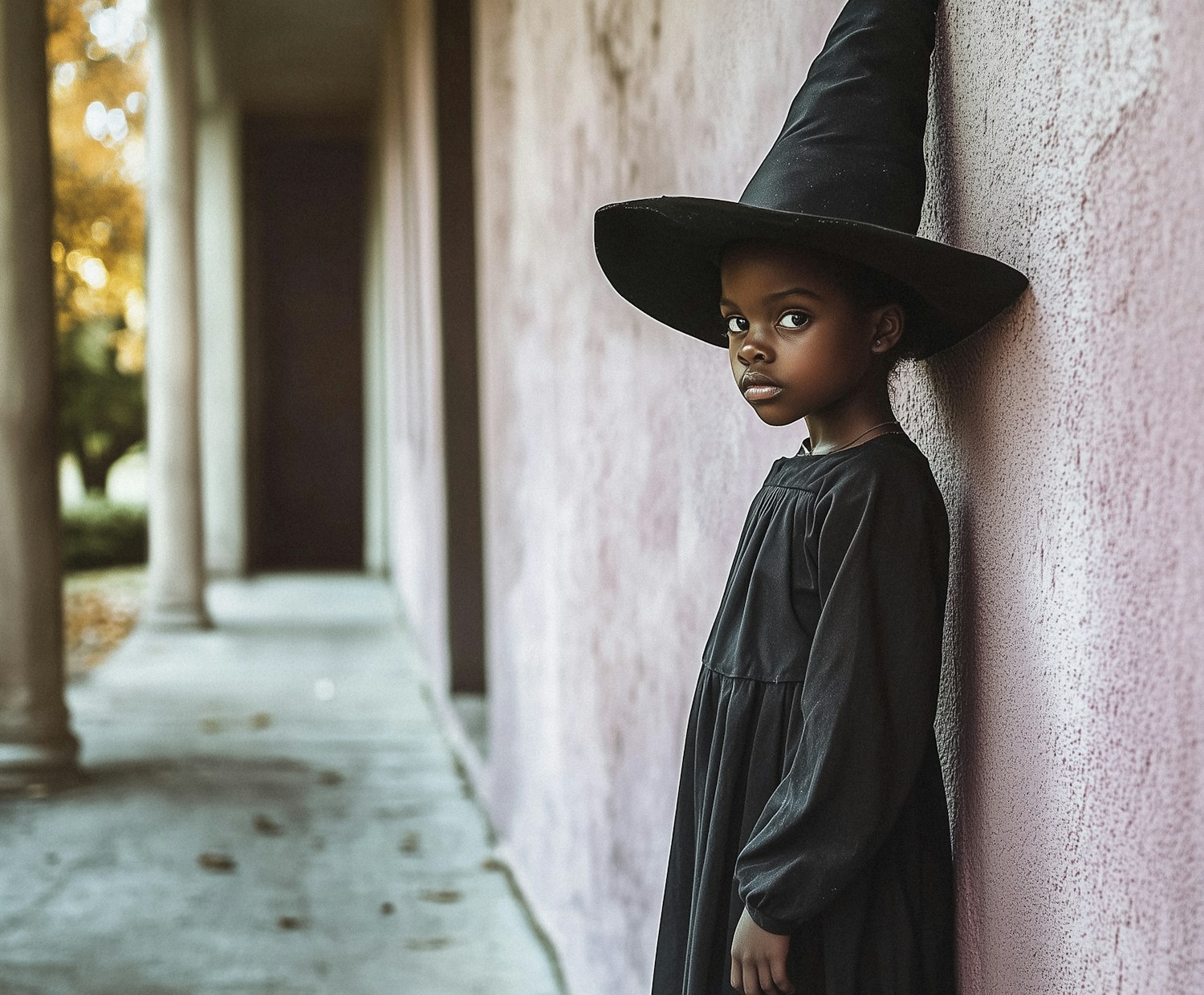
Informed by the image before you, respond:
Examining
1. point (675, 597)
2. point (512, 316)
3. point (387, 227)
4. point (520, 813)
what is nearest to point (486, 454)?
point (512, 316)

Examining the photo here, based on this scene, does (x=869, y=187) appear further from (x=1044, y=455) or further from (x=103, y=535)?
(x=103, y=535)

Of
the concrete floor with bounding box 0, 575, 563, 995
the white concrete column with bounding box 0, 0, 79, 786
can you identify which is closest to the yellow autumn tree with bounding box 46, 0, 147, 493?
the concrete floor with bounding box 0, 575, 563, 995

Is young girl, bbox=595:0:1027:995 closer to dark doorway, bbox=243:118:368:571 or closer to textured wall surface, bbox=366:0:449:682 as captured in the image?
textured wall surface, bbox=366:0:449:682

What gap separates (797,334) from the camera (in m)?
1.29

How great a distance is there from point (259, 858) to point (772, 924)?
12.4 ft

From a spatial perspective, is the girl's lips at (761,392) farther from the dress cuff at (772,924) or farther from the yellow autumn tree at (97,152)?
the yellow autumn tree at (97,152)

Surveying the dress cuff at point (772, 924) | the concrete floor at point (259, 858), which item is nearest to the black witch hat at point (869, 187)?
the dress cuff at point (772, 924)

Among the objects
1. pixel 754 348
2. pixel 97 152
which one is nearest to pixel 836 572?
pixel 754 348

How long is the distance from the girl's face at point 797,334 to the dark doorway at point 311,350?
49.5ft

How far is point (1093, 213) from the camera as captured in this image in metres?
1.03

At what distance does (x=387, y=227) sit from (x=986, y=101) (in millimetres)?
11673

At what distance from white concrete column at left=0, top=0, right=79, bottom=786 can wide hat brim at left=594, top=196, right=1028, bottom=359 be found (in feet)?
15.3

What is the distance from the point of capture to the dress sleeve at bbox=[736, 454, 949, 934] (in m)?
1.18

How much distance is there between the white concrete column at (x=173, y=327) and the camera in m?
10.2
